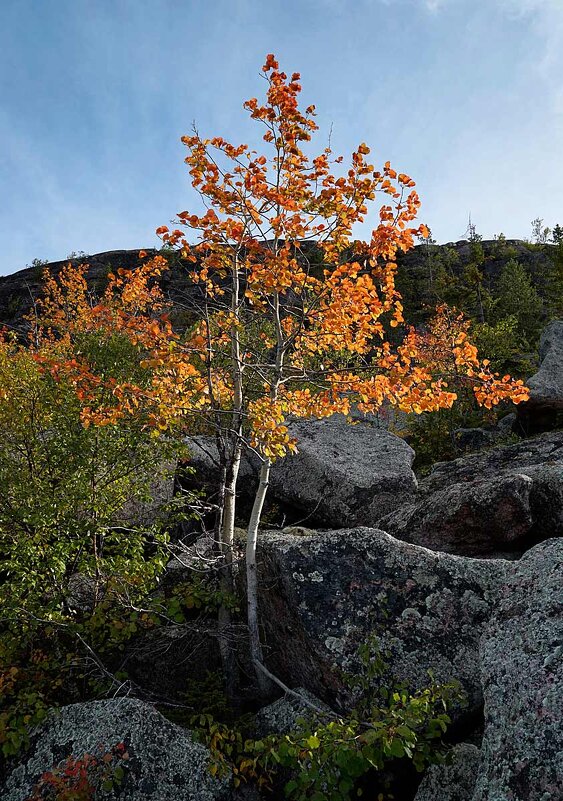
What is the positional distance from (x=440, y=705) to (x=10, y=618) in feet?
16.1

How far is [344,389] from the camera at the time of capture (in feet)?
24.3

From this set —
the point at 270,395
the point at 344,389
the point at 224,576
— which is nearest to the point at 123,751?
the point at 224,576

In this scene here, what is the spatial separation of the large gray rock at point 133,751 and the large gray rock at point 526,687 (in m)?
2.97

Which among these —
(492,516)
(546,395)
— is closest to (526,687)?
(492,516)

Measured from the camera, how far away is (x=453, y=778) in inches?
163

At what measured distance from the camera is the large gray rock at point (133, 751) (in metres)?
4.86

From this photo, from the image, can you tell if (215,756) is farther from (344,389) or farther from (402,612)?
(344,389)

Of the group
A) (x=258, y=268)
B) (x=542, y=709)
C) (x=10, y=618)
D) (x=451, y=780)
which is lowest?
(x=451, y=780)

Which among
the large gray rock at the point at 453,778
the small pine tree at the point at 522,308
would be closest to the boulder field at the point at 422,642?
the large gray rock at the point at 453,778

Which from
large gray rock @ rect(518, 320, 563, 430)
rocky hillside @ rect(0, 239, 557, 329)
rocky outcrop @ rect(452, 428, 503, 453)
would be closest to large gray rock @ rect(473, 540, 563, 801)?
large gray rock @ rect(518, 320, 563, 430)

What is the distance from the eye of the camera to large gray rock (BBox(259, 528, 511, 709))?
5035 millimetres

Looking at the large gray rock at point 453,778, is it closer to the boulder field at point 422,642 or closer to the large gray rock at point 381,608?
the boulder field at point 422,642

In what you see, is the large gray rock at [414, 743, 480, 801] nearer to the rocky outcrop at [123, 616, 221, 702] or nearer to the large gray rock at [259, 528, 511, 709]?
the large gray rock at [259, 528, 511, 709]

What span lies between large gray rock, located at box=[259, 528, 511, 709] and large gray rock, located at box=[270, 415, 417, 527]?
4096 millimetres
